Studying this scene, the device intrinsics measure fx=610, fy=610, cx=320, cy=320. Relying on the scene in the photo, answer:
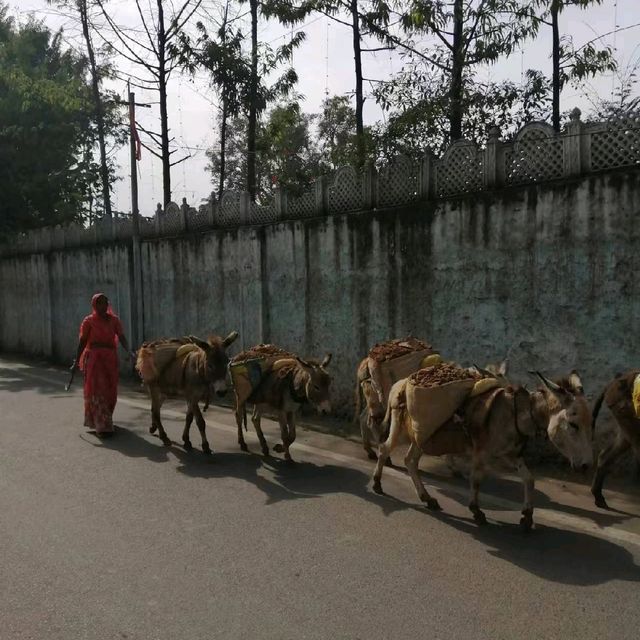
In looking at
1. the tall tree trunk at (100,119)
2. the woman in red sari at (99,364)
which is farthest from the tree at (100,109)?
the woman in red sari at (99,364)

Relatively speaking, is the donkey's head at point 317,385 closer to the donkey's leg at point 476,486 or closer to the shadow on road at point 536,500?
the shadow on road at point 536,500

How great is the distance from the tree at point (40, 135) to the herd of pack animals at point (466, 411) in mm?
12635

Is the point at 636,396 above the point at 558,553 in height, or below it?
above

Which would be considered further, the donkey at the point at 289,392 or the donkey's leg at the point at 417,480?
the donkey at the point at 289,392

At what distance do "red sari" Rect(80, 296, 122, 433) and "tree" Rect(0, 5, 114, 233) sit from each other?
11484 millimetres

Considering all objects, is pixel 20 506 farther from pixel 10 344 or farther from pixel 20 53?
pixel 20 53

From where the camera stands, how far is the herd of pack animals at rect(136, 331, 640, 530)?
4352 millimetres

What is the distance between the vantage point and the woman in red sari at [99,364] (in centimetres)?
814

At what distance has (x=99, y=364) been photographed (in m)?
8.41

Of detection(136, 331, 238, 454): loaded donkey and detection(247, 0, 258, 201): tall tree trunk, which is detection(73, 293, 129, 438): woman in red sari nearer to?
detection(136, 331, 238, 454): loaded donkey

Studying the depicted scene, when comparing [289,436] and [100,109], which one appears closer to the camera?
[289,436]

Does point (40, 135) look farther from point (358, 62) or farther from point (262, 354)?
Answer: point (262, 354)

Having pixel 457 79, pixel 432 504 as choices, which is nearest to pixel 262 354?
pixel 432 504

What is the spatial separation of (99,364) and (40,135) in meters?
12.4
